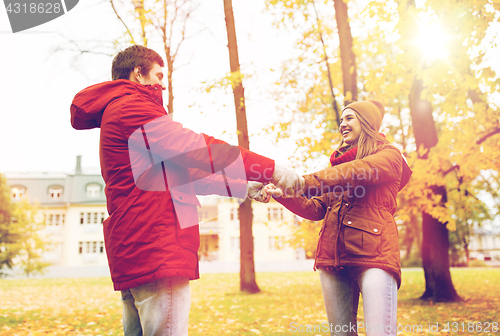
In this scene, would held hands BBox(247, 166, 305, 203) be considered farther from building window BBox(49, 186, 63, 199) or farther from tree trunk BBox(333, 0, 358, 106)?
building window BBox(49, 186, 63, 199)

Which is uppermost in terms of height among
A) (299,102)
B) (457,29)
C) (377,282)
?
(299,102)

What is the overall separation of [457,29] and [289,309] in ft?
20.1

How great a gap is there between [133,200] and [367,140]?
1.52 m

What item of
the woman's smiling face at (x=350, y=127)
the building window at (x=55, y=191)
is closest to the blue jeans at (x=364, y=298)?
the woman's smiling face at (x=350, y=127)

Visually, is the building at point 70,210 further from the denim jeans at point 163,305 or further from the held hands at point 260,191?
the denim jeans at point 163,305

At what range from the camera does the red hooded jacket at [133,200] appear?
5.63ft

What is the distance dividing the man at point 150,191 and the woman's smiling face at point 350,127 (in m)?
1.03

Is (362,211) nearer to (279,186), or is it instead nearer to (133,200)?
(279,186)

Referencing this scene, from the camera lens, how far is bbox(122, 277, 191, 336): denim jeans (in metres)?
1.74

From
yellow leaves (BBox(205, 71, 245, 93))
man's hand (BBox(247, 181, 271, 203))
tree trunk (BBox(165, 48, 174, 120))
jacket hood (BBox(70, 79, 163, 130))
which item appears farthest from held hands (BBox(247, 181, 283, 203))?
tree trunk (BBox(165, 48, 174, 120))

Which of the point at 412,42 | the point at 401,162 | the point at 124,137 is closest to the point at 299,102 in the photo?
the point at 412,42

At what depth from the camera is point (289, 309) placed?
28.0 ft

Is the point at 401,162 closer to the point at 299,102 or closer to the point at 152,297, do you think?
the point at 152,297

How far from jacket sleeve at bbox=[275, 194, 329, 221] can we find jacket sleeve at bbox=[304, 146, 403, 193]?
0.86 feet
